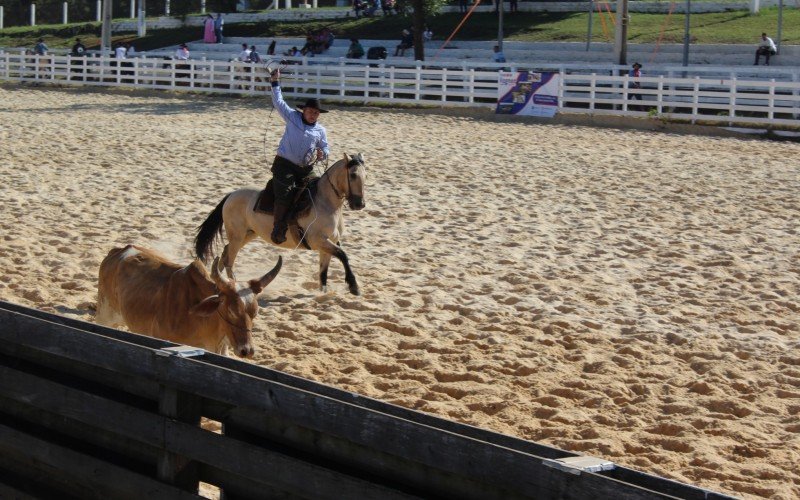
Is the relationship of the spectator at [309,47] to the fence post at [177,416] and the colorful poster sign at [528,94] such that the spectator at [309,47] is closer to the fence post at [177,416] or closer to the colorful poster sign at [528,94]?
the colorful poster sign at [528,94]

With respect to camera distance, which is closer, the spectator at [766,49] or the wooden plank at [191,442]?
the wooden plank at [191,442]

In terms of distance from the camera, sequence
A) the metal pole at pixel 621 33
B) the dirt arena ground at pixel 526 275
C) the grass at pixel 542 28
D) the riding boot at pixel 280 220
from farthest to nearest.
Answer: the grass at pixel 542 28, the metal pole at pixel 621 33, the riding boot at pixel 280 220, the dirt arena ground at pixel 526 275

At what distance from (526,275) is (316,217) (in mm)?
2279

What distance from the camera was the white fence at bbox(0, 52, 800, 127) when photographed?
2644 centimetres

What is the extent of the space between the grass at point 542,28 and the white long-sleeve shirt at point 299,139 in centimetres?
3385

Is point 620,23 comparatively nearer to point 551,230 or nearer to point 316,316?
point 551,230

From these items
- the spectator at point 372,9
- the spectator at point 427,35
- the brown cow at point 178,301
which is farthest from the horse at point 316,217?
the spectator at point 372,9

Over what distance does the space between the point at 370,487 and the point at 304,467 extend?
29cm

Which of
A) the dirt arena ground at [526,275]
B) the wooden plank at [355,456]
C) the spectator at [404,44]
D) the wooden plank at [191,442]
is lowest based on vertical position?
the dirt arena ground at [526,275]

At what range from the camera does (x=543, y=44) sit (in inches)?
1700

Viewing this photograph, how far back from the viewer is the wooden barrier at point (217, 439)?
3189 mm

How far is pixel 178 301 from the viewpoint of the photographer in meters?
6.87

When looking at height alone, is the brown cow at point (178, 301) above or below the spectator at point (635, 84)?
below

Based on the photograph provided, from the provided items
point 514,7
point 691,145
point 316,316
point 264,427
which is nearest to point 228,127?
point 691,145
